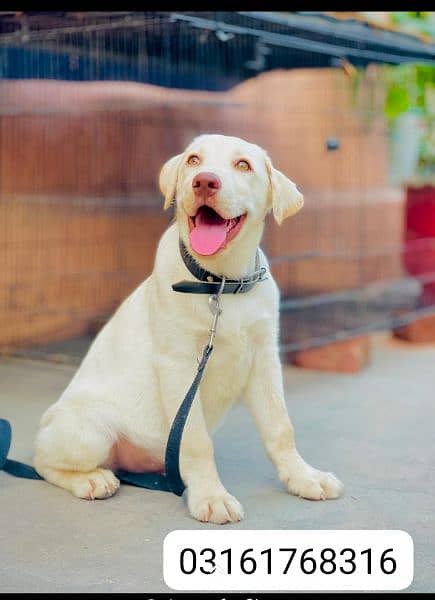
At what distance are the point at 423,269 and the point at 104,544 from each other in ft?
18.3

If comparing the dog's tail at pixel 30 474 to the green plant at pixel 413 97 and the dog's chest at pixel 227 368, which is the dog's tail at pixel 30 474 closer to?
the dog's chest at pixel 227 368

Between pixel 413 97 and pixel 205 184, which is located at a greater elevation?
pixel 413 97

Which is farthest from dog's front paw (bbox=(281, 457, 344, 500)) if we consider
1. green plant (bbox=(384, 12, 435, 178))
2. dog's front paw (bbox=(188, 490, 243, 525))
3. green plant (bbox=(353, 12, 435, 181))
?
green plant (bbox=(384, 12, 435, 178))

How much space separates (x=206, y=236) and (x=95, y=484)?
3.49ft

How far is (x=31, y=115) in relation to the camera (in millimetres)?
6793

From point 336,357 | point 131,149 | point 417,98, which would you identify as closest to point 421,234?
point 417,98

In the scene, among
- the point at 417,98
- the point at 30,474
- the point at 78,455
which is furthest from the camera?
the point at 417,98

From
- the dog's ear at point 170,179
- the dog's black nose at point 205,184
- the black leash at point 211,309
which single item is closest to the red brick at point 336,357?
the black leash at point 211,309

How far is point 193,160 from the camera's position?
3258 millimetres

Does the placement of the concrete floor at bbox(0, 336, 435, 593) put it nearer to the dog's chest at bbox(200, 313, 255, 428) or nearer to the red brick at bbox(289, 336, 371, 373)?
the dog's chest at bbox(200, 313, 255, 428)

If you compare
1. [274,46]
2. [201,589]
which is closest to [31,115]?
[274,46]

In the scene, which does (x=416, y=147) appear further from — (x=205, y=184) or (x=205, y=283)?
(x=205, y=184)

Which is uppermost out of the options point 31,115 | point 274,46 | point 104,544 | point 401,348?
point 274,46

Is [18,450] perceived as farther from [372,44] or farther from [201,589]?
[372,44]
